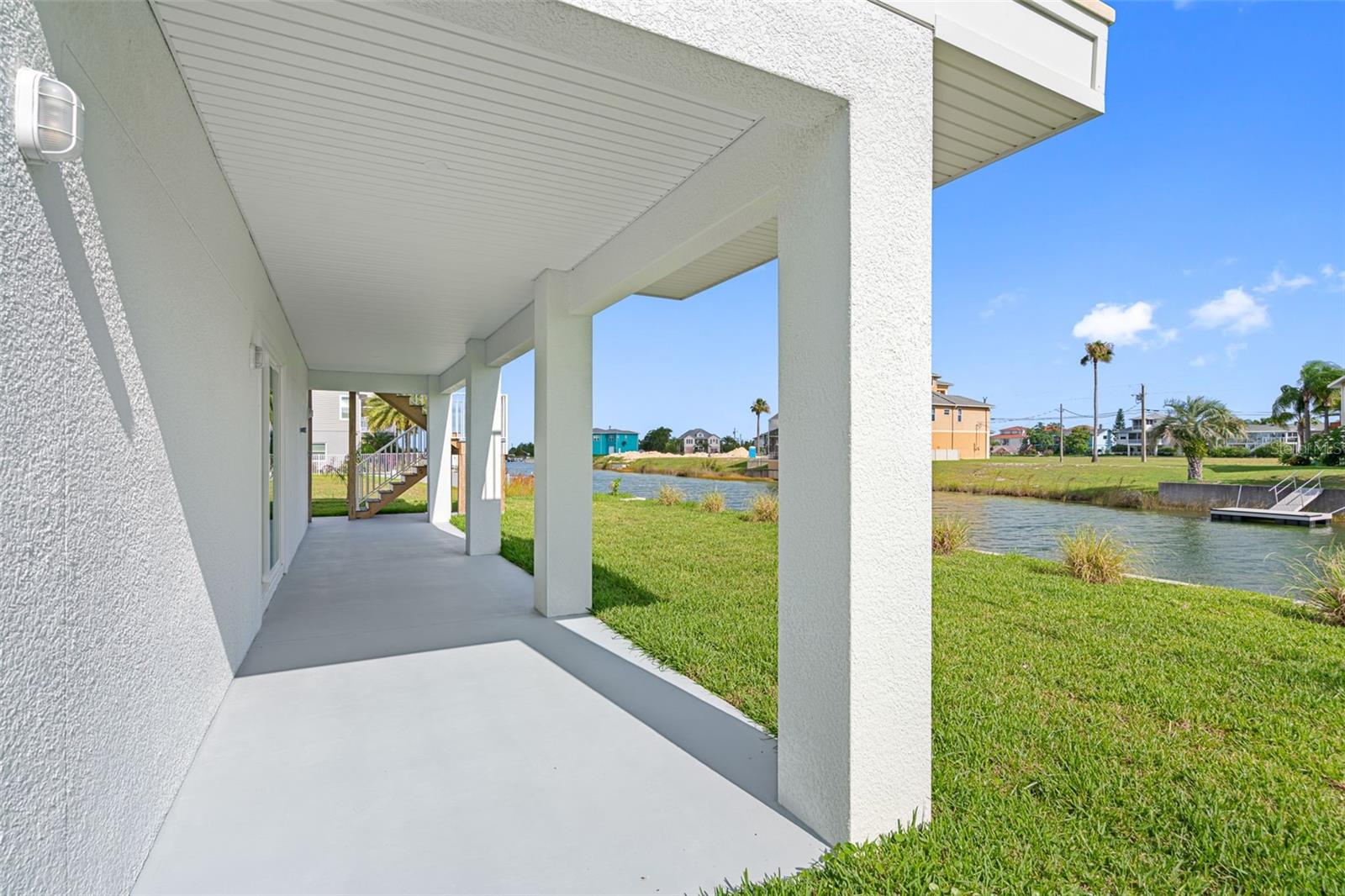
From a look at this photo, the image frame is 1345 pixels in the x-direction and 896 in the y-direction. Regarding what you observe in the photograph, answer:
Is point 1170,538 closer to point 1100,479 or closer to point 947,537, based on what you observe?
point 947,537

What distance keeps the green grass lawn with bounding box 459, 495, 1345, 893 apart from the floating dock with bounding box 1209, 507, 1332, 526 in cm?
1358

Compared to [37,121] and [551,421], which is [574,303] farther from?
[37,121]

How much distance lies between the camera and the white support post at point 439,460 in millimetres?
13406

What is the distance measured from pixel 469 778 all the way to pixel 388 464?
1455cm

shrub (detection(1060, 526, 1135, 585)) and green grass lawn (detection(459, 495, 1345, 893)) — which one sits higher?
shrub (detection(1060, 526, 1135, 585))

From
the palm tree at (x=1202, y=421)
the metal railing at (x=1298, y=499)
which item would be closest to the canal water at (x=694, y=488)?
the metal railing at (x=1298, y=499)

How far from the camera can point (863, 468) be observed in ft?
8.05

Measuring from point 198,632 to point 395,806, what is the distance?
1.41 metres

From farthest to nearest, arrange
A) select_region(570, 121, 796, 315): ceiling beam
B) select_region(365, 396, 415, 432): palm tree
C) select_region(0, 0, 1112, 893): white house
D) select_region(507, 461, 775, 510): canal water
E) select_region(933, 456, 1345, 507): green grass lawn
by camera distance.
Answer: select_region(365, 396, 415, 432): palm tree < select_region(933, 456, 1345, 507): green grass lawn < select_region(507, 461, 775, 510): canal water < select_region(570, 121, 796, 315): ceiling beam < select_region(0, 0, 1112, 893): white house

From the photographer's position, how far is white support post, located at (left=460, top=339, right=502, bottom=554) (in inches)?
377

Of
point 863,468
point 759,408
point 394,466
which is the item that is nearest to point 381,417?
point 394,466

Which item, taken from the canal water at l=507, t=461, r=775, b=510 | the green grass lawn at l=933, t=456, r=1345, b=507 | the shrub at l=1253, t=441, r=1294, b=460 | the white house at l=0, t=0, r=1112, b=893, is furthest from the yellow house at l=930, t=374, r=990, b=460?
the white house at l=0, t=0, r=1112, b=893

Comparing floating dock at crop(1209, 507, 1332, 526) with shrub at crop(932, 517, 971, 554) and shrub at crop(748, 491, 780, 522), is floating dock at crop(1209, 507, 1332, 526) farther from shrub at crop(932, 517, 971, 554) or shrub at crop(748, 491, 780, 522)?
shrub at crop(748, 491, 780, 522)

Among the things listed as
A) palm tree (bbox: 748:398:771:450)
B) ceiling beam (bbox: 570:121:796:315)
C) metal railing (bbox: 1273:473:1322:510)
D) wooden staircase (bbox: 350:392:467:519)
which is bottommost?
metal railing (bbox: 1273:473:1322:510)
